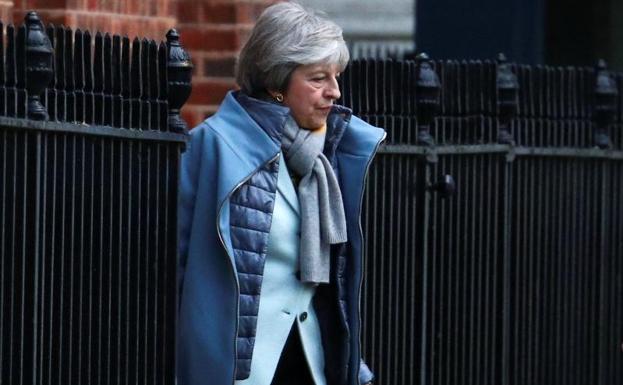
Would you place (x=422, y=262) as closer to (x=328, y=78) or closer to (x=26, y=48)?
(x=328, y=78)

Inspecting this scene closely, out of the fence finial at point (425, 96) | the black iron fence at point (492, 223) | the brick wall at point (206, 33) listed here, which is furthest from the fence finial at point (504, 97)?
the brick wall at point (206, 33)

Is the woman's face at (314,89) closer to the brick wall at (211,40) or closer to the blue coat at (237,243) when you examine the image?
the blue coat at (237,243)

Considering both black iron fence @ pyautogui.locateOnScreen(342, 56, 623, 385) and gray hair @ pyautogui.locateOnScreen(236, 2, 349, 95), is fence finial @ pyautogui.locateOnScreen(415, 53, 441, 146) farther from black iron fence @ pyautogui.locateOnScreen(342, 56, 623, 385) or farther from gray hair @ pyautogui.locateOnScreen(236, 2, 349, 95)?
gray hair @ pyautogui.locateOnScreen(236, 2, 349, 95)

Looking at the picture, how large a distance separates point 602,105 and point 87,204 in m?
3.03

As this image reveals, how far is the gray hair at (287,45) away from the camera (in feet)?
16.6

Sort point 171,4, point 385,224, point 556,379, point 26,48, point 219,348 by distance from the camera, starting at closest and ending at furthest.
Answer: point 26,48 < point 219,348 < point 385,224 < point 556,379 < point 171,4

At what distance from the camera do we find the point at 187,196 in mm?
5180

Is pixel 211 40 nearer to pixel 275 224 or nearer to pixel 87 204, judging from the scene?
pixel 275 224

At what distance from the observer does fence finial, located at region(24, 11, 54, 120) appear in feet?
15.3

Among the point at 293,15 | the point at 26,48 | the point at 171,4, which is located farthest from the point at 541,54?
the point at 26,48

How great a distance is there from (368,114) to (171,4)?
1.66 metres

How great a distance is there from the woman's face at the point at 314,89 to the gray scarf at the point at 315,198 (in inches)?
2.3

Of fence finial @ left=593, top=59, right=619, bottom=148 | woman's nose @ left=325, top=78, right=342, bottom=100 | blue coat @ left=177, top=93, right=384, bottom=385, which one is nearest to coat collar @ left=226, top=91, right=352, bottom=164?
blue coat @ left=177, top=93, right=384, bottom=385

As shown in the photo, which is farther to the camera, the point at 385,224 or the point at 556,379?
the point at 556,379
